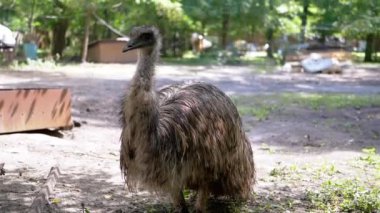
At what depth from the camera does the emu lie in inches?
155

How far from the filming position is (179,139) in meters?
4.14

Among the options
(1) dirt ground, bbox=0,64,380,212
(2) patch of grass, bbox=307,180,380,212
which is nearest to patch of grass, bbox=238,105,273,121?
(1) dirt ground, bbox=0,64,380,212

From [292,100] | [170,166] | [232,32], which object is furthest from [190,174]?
[232,32]

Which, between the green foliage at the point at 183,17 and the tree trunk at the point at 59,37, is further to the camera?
the tree trunk at the point at 59,37

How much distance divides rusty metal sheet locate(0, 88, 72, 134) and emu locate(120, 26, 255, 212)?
4266mm

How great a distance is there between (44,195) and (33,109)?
4106 millimetres

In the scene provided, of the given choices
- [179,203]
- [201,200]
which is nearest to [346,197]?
[201,200]

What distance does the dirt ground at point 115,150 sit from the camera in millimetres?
5105

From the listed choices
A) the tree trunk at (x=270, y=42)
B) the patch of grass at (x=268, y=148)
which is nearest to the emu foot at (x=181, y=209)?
the patch of grass at (x=268, y=148)

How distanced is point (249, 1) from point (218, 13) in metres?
1.76

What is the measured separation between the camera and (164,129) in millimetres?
4070

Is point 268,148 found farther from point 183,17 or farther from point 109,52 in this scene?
point 183,17

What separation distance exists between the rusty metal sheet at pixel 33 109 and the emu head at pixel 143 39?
4.79 m

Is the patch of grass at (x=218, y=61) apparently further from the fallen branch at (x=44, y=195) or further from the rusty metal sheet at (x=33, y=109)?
the fallen branch at (x=44, y=195)
